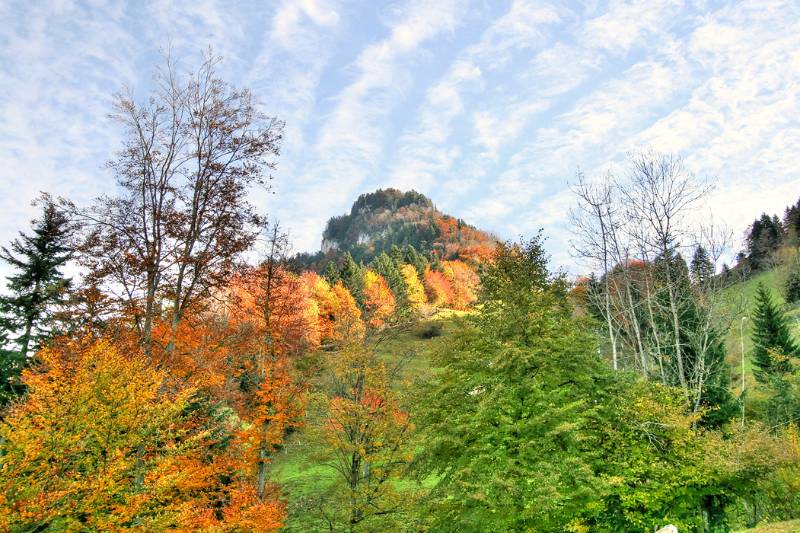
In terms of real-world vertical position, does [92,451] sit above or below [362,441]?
above

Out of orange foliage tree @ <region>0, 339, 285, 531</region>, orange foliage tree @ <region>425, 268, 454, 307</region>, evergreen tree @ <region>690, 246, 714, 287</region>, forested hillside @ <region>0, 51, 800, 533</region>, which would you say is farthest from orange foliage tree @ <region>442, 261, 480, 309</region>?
orange foliage tree @ <region>0, 339, 285, 531</region>

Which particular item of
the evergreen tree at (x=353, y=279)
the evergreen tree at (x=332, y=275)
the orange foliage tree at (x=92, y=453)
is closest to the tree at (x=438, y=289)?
the evergreen tree at (x=353, y=279)

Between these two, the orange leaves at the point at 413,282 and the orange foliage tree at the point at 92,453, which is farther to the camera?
the orange leaves at the point at 413,282

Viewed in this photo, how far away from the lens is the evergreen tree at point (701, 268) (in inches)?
943

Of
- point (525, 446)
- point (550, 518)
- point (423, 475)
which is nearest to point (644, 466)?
point (550, 518)

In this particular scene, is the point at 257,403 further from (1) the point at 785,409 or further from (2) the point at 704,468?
(1) the point at 785,409

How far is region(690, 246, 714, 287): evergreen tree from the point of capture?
24.0 metres

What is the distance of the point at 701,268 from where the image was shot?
25109 millimetres

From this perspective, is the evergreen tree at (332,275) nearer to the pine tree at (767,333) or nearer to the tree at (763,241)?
the pine tree at (767,333)

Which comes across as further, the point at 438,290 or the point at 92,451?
the point at 438,290

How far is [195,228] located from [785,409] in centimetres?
3496

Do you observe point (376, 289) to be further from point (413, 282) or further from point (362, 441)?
point (362, 441)

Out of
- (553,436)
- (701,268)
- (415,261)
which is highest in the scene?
(415,261)

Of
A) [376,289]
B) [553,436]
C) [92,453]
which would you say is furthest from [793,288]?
[92,453]
